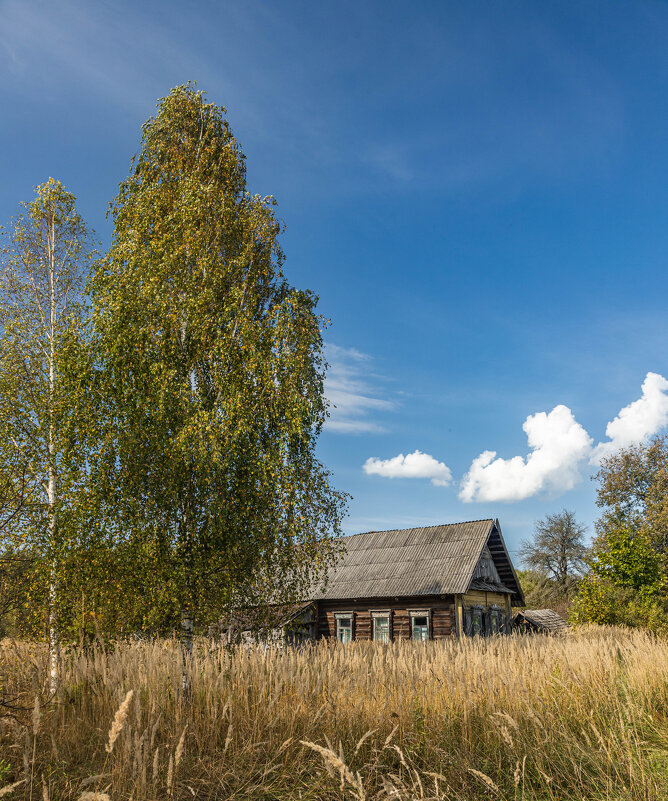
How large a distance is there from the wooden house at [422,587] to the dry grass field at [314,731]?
13.8 meters

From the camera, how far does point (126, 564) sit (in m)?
10.0

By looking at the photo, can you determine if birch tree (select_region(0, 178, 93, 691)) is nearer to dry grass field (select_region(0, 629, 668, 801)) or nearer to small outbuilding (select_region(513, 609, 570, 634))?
dry grass field (select_region(0, 629, 668, 801))

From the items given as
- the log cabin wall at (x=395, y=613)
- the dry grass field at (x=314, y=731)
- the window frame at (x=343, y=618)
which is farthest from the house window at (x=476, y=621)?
the dry grass field at (x=314, y=731)

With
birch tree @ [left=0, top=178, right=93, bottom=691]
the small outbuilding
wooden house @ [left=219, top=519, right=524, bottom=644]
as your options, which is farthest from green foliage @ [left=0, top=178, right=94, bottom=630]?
the small outbuilding

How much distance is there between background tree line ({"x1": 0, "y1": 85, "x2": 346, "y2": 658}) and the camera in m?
10.1

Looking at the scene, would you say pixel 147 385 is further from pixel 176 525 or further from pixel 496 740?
pixel 496 740

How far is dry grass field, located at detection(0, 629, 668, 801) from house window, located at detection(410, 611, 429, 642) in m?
14.4

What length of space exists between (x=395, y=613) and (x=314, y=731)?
58.0 feet

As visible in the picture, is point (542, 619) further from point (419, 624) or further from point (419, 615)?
point (419, 615)

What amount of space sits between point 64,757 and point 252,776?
1.50 metres

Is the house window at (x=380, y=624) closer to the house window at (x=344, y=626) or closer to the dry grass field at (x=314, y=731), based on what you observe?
the house window at (x=344, y=626)

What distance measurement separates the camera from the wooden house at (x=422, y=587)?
67.6 ft

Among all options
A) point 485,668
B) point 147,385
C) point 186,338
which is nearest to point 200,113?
point 186,338

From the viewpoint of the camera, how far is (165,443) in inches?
406
